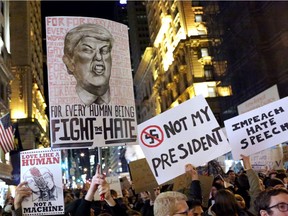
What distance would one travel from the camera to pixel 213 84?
50.5 meters

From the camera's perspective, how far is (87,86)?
5.80 meters

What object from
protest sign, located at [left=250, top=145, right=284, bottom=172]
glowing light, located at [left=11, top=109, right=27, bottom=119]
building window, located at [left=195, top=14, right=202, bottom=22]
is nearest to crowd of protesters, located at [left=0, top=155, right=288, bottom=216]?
protest sign, located at [left=250, top=145, right=284, bottom=172]

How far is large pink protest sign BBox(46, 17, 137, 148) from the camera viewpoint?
5566 mm

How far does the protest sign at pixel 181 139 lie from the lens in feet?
21.0

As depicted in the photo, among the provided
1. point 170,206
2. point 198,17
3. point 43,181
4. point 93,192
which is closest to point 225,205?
point 170,206

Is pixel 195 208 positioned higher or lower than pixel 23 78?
lower

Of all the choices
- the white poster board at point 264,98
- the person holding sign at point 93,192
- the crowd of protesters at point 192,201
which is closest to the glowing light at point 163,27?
the white poster board at point 264,98

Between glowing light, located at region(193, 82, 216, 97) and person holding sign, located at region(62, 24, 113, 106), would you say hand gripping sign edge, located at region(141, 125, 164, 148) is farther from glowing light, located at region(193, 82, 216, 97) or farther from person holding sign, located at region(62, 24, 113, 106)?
glowing light, located at region(193, 82, 216, 97)

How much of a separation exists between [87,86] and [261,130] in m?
3.71

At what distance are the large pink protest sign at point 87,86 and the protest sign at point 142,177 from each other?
3344 millimetres

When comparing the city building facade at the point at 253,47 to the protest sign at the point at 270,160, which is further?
the city building facade at the point at 253,47

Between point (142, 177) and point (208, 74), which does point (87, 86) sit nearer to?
point (142, 177)

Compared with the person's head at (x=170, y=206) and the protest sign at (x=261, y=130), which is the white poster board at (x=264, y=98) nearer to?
the protest sign at (x=261, y=130)

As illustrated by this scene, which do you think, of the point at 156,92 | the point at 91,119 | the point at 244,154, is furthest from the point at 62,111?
the point at 156,92
